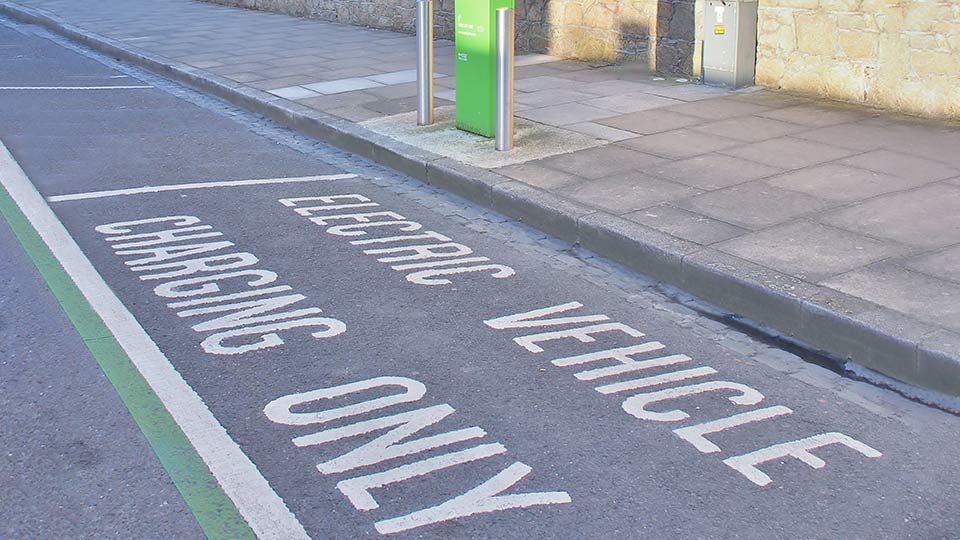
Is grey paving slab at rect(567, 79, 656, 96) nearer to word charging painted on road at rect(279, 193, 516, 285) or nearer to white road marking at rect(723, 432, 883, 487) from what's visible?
word charging painted on road at rect(279, 193, 516, 285)

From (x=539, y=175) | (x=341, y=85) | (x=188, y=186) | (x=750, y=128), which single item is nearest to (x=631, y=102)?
(x=750, y=128)

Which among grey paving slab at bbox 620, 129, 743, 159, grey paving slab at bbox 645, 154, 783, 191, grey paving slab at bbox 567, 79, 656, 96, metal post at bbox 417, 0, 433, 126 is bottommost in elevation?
grey paving slab at bbox 645, 154, 783, 191

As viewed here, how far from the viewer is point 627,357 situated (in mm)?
4941

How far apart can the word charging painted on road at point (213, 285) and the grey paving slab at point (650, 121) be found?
3780mm

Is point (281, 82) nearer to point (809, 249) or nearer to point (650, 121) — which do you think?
point (650, 121)

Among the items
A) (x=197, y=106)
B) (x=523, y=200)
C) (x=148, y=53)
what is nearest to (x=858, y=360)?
(x=523, y=200)

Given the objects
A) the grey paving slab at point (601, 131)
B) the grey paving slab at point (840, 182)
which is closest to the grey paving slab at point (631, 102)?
the grey paving slab at point (601, 131)

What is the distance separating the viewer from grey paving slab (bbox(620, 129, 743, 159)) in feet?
26.9

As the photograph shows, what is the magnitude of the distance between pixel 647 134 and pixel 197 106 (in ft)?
17.3

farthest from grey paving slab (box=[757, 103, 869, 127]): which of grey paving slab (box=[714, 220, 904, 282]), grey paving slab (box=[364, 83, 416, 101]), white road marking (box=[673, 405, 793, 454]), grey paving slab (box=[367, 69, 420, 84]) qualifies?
white road marking (box=[673, 405, 793, 454])

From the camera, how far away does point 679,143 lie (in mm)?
8477

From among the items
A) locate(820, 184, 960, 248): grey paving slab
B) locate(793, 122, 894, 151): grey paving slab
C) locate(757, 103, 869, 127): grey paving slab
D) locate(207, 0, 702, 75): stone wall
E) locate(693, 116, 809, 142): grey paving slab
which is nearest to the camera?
locate(820, 184, 960, 248): grey paving slab

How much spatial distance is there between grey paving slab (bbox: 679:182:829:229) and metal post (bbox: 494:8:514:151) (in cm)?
194

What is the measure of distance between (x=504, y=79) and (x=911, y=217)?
10.5ft
